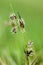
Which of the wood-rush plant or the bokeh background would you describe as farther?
the bokeh background

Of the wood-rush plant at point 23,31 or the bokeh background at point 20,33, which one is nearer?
the wood-rush plant at point 23,31

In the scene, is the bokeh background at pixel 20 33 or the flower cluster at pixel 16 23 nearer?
the flower cluster at pixel 16 23

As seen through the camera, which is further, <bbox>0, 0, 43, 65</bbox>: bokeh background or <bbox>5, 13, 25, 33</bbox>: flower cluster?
<bbox>0, 0, 43, 65</bbox>: bokeh background

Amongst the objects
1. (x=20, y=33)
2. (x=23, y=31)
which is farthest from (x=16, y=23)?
(x=20, y=33)

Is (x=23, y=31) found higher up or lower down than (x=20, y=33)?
lower down

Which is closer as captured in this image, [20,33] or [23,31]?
[23,31]

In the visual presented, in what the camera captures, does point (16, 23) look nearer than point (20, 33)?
Yes

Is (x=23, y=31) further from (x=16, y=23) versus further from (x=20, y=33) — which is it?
(x=20, y=33)

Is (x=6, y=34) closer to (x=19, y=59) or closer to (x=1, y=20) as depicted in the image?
(x=1, y=20)
